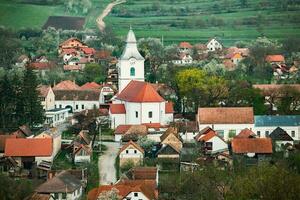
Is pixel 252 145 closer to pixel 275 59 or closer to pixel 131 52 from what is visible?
pixel 131 52

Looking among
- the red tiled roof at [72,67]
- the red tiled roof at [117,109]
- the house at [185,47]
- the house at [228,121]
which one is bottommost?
the house at [228,121]

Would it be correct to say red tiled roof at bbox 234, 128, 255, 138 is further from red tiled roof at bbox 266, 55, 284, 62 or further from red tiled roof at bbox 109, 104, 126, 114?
red tiled roof at bbox 266, 55, 284, 62

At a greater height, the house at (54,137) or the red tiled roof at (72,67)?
the red tiled roof at (72,67)

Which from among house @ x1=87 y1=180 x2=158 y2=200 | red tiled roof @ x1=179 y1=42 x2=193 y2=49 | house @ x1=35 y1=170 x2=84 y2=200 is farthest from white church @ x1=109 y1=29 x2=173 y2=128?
red tiled roof @ x1=179 y1=42 x2=193 y2=49

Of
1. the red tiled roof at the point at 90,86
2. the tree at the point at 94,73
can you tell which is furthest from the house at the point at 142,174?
the tree at the point at 94,73

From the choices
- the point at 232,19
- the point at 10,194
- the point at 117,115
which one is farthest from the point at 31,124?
the point at 232,19

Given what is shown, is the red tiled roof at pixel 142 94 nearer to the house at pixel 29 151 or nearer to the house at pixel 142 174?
the house at pixel 29 151

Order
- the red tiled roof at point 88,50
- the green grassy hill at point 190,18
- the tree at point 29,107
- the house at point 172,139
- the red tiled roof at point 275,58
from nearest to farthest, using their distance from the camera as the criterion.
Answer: the house at point 172,139 < the tree at point 29,107 < the red tiled roof at point 275,58 < the red tiled roof at point 88,50 < the green grassy hill at point 190,18

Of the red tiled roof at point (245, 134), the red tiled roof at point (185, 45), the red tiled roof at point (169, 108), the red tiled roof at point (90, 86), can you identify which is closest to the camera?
the red tiled roof at point (245, 134)

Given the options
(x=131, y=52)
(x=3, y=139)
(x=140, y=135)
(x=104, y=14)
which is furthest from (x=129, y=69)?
(x=104, y=14)
